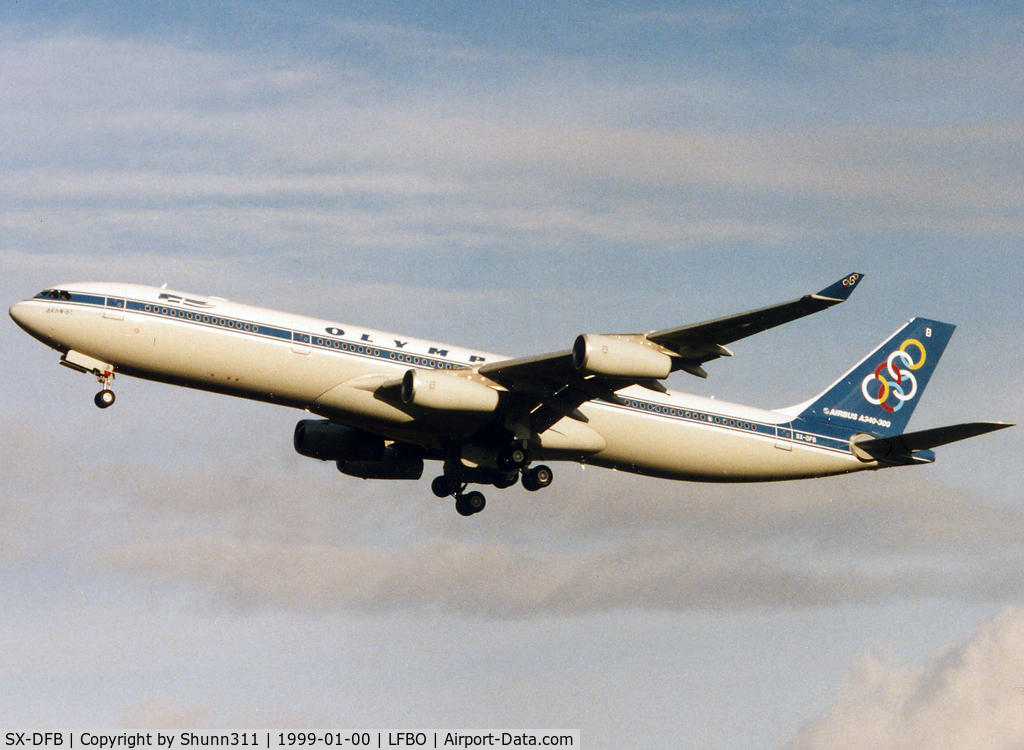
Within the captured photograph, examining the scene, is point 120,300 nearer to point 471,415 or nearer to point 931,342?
point 471,415

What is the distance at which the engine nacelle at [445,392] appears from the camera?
40.6 m

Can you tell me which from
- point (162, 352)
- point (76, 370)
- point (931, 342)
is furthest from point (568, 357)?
point (931, 342)

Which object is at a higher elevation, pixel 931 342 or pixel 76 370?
pixel 931 342

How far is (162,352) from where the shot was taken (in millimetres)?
40281

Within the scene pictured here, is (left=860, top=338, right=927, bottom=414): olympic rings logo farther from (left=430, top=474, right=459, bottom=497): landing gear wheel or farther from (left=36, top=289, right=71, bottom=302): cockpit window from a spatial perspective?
(left=36, top=289, right=71, bottom=302): cockpit window

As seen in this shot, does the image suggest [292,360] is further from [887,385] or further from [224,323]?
[887,385]

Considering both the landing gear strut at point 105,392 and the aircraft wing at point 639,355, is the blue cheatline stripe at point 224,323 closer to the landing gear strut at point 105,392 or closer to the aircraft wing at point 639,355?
the landing gear strut at point 105,392

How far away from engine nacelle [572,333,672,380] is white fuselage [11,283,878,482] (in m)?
4.97

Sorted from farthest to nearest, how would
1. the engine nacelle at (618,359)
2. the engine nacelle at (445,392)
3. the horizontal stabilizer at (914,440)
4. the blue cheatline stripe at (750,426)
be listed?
the blue cheatline stripe at (750,426)
the horizontal stabilizer at (914,440)
the engine nacelle at (445,392)
the engine nacelle at (618,359)

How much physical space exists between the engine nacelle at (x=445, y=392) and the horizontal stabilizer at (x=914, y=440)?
51.2 feet

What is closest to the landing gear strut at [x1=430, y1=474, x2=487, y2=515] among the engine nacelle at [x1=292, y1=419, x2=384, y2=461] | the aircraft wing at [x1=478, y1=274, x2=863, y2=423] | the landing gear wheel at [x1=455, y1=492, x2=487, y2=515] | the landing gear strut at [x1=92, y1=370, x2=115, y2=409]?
the landing gear wheel at [x1=455, y1=492, x2=487, y2=515]

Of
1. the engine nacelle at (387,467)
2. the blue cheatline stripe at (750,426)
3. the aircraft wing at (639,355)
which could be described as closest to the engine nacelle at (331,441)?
the engine nacelle at (387,467)

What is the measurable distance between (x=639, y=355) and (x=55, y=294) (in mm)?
18623

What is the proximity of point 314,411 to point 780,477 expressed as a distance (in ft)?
60.0
